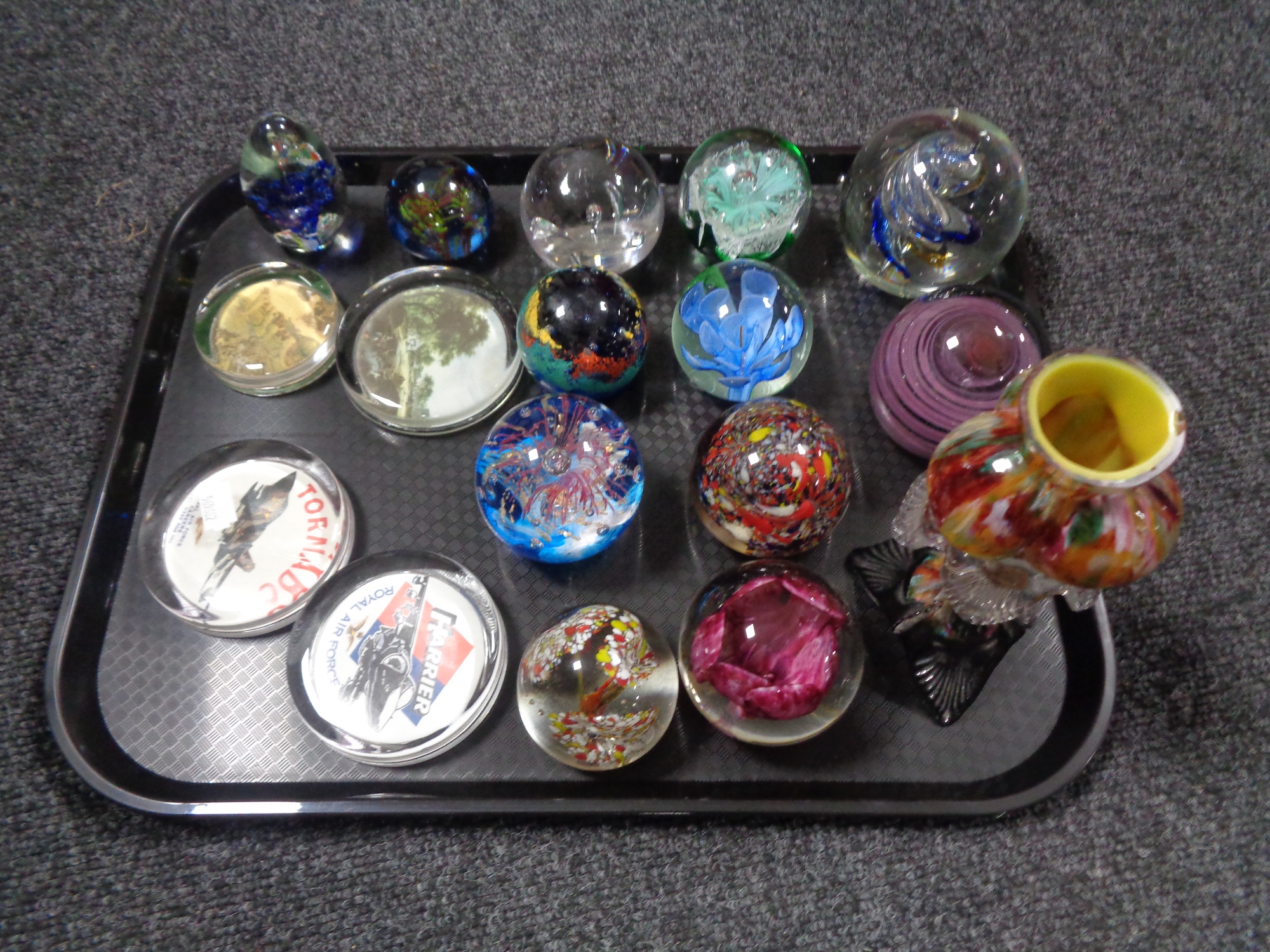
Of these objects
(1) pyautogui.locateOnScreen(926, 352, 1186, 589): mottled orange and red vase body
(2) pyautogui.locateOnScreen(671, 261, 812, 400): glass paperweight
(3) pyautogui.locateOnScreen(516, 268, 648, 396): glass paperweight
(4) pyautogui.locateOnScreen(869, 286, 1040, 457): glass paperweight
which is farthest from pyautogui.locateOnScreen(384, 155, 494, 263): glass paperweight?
(1) pyautogui.locateOnScreen(926, 352, 1186, 589): mottled orange and red vase body

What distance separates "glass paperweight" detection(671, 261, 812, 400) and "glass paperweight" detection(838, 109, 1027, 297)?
0.41ft

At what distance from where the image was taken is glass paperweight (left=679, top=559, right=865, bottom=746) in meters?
0.73

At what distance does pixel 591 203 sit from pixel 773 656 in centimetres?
51

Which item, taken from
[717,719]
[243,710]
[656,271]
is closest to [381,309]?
[656,271]

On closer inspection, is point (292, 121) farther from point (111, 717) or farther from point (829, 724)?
point (829, 724)

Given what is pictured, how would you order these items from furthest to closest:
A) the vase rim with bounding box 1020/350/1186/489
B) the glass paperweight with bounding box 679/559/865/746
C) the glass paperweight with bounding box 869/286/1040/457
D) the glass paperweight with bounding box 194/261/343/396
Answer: the glass paperweight with bounding box 194/261/343/396
the glass paperweight with bounding box 869/286/1040/457
the glass paperweight with bounding box 679/559/865/746
the vase rim with bounding box 1020/350/1186/489

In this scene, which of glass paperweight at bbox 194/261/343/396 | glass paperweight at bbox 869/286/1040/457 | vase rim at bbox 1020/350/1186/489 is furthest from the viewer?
glass paperweight at bbox 194/261/343/396

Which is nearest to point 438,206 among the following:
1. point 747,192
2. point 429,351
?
point 429,351

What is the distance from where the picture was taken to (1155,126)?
1307 mm

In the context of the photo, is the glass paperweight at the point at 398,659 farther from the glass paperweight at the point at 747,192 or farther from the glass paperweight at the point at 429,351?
the glass paperweight at the point at 747,192

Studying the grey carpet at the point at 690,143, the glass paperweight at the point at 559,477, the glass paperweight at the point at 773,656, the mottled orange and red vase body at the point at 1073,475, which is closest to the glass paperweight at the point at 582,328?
the glass paperweight at the point at 559,477

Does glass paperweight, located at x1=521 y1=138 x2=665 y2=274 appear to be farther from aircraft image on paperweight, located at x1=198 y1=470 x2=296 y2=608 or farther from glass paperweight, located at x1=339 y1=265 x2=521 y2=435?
aircraft image on paperweight, located at x1=198 y1=470 x2=296 y2=608

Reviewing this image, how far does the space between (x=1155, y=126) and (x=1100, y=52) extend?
0.17 metres

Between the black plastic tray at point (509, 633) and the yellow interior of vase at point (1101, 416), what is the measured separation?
12.4 inches
